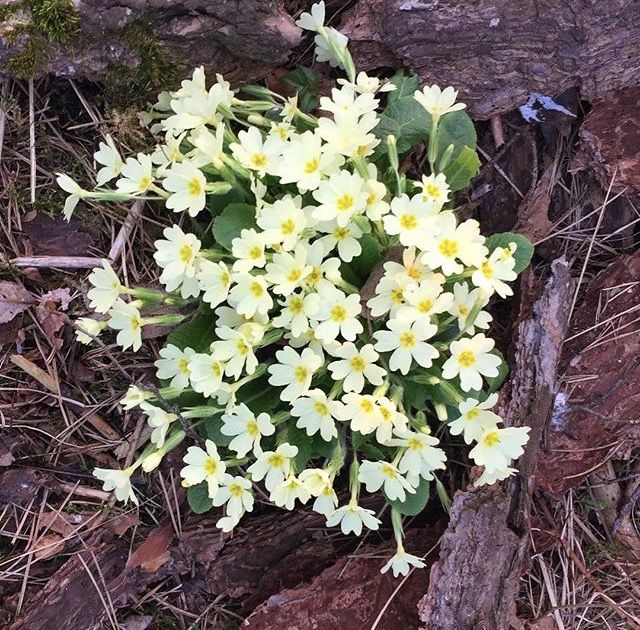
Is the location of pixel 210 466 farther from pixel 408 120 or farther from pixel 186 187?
pixel 408 120

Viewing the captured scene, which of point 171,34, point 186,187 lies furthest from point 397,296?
point 171,34

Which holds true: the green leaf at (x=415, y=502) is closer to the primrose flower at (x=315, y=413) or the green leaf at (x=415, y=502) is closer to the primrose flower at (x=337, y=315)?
the primrose flower at (x=315, y=413)

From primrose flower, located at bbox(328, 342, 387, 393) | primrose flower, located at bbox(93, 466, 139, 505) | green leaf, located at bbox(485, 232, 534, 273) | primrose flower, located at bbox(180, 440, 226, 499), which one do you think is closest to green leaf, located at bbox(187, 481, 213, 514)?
primrose flower, located at bbox(93, 466, 139, 505)

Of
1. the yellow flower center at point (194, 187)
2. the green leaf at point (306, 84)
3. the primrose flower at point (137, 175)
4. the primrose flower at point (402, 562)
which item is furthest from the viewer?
the green leaf at point (306, 84)

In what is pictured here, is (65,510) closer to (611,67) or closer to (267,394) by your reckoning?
(267,394)

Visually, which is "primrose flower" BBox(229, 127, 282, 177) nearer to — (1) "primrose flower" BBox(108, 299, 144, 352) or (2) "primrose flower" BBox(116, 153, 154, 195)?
(2) "primrose flower" BBox(116, 153, 154, 195)

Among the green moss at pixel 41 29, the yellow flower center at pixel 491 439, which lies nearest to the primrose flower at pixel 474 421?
the yellow flower center at pixel 491 439
